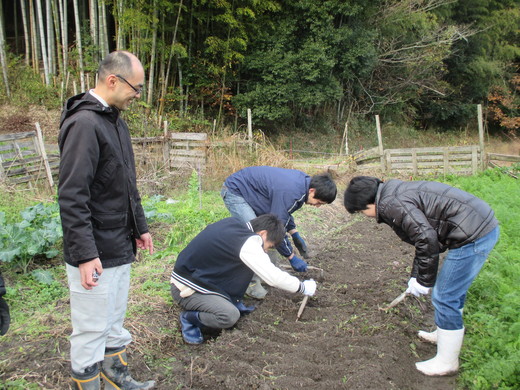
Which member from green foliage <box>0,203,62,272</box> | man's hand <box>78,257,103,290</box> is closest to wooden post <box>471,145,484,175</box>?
green foliage <box>0,203,62,272</box>

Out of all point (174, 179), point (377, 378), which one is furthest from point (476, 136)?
point (377, 378)

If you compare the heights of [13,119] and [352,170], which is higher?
[13,119]

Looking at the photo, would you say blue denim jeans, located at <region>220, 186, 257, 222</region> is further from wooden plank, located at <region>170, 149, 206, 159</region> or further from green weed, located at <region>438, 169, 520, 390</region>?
wooden plank, located at <region>170, 149, 206, 159</region>

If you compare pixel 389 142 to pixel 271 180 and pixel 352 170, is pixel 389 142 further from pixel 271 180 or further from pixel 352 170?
pixel 271 180

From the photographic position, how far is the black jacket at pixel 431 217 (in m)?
2.62

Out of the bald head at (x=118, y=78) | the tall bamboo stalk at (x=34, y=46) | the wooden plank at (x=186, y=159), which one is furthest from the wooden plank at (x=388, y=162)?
the tall bamboo stalk at (x=34, y=46)

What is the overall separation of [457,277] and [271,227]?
4.37 feet

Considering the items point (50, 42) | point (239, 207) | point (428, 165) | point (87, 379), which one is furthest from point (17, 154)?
point (428, 165)

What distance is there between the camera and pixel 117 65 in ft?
6.98

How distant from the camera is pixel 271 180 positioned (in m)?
3.97

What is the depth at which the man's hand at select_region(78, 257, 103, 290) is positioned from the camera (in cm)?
200

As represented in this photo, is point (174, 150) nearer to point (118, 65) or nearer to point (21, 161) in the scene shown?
point (21, 161)

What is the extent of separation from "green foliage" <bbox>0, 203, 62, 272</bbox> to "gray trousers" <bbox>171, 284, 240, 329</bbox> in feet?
5.92

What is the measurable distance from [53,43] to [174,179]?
854 centimetres
